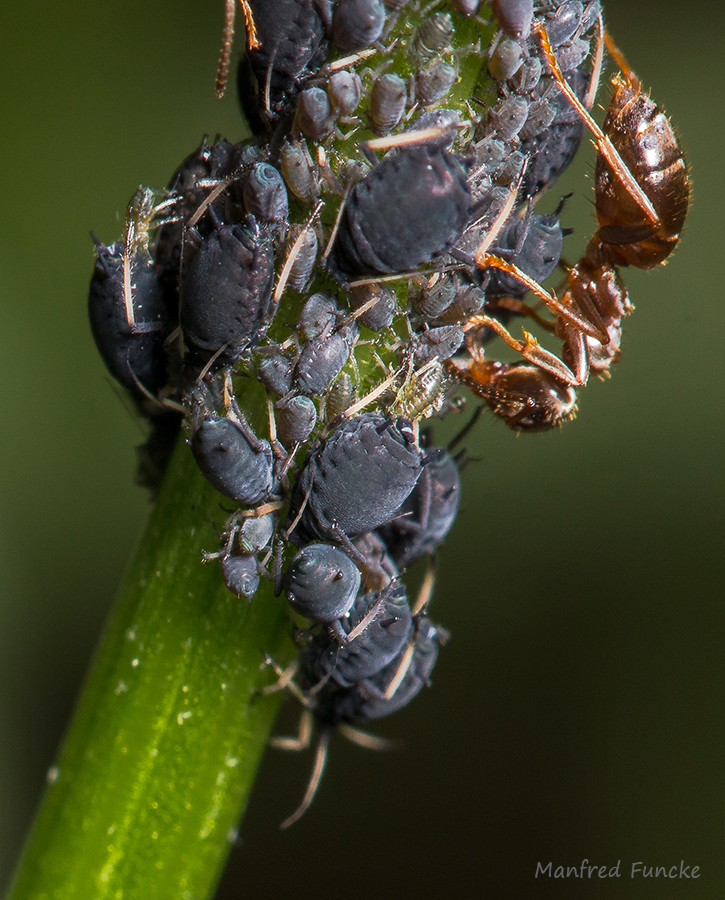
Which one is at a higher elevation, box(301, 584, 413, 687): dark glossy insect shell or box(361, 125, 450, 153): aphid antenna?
box(361, 125, 450, 153): aphid antenna

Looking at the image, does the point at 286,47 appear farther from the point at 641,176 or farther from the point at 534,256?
the point at 641,176

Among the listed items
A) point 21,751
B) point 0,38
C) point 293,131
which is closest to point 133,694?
point 293,131

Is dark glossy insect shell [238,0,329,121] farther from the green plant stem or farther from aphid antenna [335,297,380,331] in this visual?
the green plant stem

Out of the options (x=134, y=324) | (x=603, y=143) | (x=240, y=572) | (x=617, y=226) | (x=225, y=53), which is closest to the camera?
(x=240, y=572)

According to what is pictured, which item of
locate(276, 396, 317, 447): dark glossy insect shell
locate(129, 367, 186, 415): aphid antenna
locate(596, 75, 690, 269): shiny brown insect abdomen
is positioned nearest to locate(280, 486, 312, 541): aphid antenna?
locate(276, 396, 317, 447): dark glossy insect shell

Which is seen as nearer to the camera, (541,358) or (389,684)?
(389,684)

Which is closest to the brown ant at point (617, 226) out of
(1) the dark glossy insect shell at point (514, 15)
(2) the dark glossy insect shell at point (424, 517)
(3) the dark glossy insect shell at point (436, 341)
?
(2) the dark glossy insect shell at point (424, 517)

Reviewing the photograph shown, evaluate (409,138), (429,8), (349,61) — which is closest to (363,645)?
(409,138)

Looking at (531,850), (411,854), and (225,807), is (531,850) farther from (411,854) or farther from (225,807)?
(225,807)
